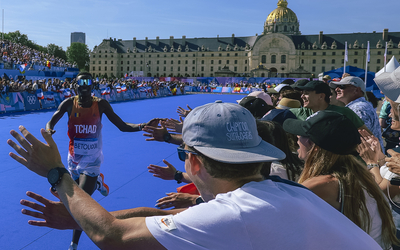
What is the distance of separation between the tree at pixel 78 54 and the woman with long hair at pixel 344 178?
5069 inches

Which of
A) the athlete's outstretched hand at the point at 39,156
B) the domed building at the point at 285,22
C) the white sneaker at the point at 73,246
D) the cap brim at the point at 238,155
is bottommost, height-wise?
the white sneaker at the point at 73,246

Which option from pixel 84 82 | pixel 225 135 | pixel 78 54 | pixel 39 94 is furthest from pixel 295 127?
pixel 78 54

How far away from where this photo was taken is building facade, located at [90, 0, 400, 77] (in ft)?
318

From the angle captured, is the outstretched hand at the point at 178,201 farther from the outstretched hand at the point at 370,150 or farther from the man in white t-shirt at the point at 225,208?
the outstretched hand at the point at 370,150

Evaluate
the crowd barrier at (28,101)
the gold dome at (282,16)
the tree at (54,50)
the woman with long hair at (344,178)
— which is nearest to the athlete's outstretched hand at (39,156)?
the woman with long hair at (344,178)

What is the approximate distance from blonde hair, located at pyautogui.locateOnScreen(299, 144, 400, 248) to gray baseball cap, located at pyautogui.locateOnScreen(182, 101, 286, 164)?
2.75 ft

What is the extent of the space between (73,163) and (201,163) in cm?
340

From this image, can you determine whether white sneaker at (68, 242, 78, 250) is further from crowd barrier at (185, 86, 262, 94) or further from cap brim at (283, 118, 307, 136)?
crowd barrier at (185, 86, 262, 94)

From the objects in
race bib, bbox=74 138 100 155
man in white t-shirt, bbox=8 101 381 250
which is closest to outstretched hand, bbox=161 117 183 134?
race bib, bbox=74 138 100 155

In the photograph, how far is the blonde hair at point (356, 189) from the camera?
201 cm

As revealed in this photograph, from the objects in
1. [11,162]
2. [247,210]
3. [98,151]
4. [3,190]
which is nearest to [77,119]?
[98,151]

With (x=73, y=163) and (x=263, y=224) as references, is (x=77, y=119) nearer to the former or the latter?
(x=73, y=163)

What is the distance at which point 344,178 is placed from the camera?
2100 mm

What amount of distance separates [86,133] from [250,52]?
330 feet
